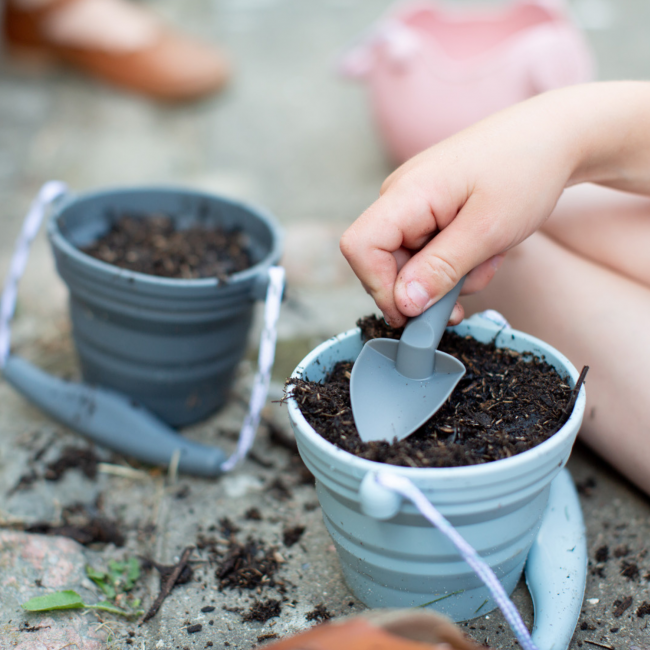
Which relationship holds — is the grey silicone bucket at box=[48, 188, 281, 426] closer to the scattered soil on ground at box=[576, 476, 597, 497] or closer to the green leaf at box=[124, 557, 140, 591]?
the green leaf at box=[124, 557, 140, 591]

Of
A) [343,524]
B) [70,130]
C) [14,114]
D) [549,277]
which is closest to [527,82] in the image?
[549,277]

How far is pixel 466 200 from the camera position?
0.75m

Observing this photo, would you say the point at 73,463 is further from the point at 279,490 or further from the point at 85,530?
the point at 279,490

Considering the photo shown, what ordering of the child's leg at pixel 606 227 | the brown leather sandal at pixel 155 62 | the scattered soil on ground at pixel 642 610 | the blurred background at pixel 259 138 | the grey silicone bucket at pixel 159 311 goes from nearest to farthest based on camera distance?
the scattered soil on ground at pixel 642 610 < the child's leg at pixel 606 227 < the grey silicone bucket at pixel 159 311 < the blurred background at pixel 259 138 < the brown leather sandal at pixel 155 62

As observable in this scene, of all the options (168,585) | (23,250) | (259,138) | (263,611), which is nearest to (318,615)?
(263,611)

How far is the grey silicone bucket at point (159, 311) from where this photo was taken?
3.45 feet

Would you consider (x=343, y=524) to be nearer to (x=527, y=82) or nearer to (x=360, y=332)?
(x=360, y=332)

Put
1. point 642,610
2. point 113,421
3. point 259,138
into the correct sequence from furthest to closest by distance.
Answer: point 259,138, point 113,421, point 642,610

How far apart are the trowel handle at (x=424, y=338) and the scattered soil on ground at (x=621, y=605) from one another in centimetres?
39

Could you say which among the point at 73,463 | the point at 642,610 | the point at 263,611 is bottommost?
the point at 73,463

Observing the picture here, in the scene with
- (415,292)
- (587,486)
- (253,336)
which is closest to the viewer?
(415,292)

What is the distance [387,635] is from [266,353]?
54 centimetres

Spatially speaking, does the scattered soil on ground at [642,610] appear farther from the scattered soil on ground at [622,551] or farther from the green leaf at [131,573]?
the green leaf at [131,573]

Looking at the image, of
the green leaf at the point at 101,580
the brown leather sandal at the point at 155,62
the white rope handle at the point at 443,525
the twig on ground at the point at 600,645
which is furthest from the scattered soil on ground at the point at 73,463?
the brown leather sandal at the point at 155,62
